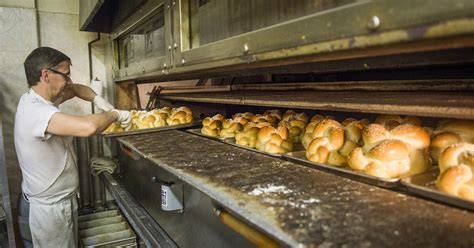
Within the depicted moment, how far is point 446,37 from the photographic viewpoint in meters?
0.69

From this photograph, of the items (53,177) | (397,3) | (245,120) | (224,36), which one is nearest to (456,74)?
(397,3)

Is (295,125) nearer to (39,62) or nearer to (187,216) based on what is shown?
(187,216)

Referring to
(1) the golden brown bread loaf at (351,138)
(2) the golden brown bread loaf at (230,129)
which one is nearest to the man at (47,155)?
(2) the golden brown bread loaf at (230,129)

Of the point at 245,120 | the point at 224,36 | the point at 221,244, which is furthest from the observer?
the point at 245,120

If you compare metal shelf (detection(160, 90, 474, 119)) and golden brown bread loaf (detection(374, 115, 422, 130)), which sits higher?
metal shelf (detection(160, 90, 474, 119))

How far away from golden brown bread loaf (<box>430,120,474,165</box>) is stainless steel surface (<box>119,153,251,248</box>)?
79 centimetres

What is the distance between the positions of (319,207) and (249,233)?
236 millimetres

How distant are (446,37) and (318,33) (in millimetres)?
367

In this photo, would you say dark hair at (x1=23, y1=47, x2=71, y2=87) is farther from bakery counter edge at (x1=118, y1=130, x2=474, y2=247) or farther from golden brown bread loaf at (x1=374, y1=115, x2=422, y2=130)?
golden brown bread loaf at (x1=374, y1=115, x2=422, y2=130)

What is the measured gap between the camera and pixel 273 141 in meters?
1.69

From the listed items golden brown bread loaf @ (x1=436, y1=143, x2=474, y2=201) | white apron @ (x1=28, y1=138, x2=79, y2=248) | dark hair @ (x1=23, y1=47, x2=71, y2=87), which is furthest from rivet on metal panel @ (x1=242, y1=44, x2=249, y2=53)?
white apron @ (x1=28, y1=138, x2=79, y2=248)

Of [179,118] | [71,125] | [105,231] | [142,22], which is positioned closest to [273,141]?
[179,118]

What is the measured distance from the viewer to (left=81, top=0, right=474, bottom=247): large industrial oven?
0.76 m

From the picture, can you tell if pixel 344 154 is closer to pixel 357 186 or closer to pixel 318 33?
pixel 357 186
